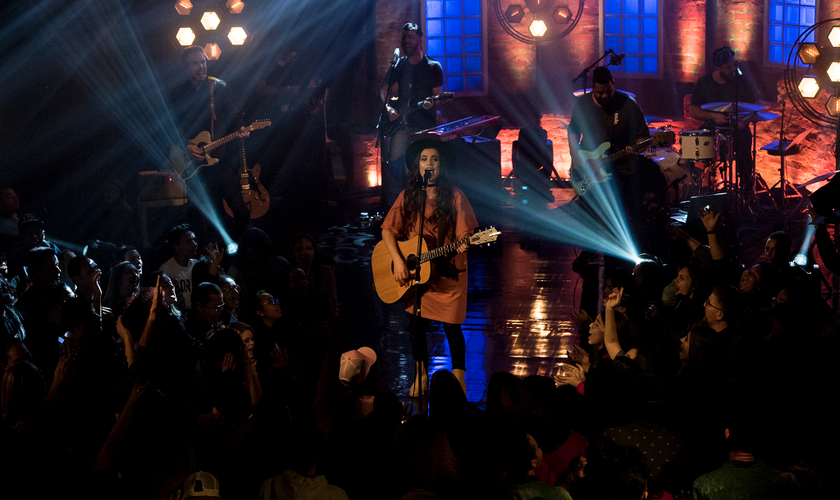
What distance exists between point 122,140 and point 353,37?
5.39 meters

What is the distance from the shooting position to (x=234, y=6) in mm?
11422

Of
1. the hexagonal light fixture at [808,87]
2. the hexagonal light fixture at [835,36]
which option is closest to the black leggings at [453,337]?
the hexagonal light fixture at [835,36]

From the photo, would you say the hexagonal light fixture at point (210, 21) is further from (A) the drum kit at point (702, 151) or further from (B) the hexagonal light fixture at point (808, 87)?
(B) the hexagonal light fixture at point (808, 87)

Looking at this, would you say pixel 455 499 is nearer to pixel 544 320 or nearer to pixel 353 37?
pixel 544 320

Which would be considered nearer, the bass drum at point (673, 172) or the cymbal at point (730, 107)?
the cymbal at point (730, 107)

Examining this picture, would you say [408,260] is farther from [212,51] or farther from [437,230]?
[212,51]

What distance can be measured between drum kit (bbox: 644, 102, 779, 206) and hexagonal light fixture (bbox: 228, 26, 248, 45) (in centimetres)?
600

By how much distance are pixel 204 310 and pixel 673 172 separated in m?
8.24

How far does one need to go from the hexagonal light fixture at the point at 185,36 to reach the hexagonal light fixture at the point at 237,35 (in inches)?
28.8

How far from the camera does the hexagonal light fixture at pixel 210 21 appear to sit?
1112cm

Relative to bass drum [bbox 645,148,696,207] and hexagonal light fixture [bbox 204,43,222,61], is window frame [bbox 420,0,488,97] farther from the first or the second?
hexagonal light fixture [bbox 204,43,222,61]

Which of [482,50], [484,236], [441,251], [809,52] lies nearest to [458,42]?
[482,50]

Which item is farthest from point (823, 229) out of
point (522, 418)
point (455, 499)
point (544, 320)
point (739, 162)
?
point (739, 162)

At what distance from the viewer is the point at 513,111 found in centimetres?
1490
